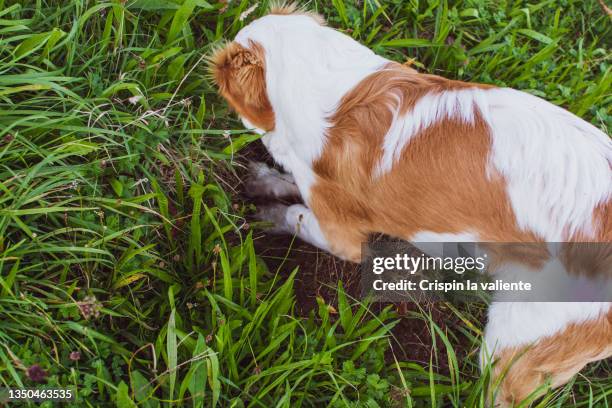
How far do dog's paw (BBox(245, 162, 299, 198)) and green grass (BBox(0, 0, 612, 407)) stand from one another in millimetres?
106

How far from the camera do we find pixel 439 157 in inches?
82.6

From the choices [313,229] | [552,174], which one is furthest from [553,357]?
[313,229]

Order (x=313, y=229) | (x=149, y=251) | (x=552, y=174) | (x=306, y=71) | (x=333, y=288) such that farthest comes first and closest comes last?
1. (x=333, y=288)
2. (x=313, y=229)
3. (x=149, y=251)
4. (x=306, y=71)
5. (x=552, y=174)

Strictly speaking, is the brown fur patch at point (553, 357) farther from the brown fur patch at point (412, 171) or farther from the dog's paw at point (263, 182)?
the dog's paw at point (263, 182)

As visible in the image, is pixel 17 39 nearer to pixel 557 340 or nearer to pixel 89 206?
pixel 89 206

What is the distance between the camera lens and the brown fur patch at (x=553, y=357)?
6.69ft

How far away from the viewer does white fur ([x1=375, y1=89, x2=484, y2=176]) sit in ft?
6.93

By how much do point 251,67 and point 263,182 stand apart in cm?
83

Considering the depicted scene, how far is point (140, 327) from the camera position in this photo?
229 centimetres

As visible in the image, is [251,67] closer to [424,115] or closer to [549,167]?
[424,115]

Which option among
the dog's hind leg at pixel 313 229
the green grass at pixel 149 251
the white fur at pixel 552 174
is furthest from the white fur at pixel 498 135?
the green grass at pixel 149 251

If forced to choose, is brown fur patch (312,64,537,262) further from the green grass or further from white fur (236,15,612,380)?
the green grass

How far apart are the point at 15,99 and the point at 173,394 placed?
59.6 inches

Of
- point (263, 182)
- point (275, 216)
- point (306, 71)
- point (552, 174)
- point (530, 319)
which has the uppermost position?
point (306, 71)
